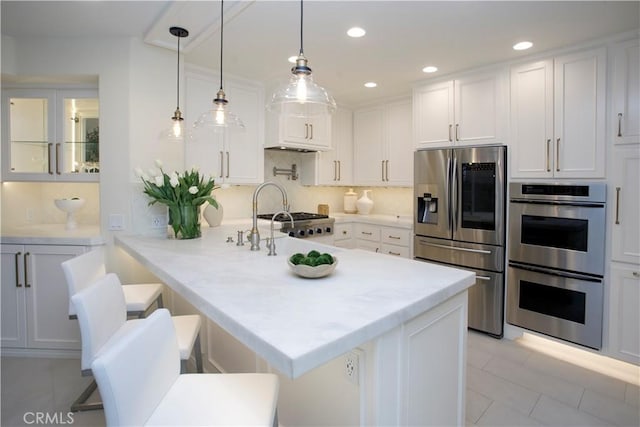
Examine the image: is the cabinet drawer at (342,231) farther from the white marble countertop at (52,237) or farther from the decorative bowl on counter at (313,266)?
the decorative bowl on counter at (313,266)

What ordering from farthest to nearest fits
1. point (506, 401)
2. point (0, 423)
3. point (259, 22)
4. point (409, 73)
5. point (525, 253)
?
Answer: 1. point (409, 73)
2. point (525, 253)
3. point (259, 22)
4. point (506, 401)
5. point (0, 423)

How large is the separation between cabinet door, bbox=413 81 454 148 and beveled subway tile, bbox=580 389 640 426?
89.0 inches

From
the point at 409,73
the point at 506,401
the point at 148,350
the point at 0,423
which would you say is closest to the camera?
the point at 148,350

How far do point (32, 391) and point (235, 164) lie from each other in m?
2.32

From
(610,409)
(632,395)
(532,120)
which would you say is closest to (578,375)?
(632,395)

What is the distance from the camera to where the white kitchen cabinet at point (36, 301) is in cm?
261

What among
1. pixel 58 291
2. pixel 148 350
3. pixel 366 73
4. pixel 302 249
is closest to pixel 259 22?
pixel 366 73

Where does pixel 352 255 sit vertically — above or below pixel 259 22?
below

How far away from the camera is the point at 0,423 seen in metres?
1.92

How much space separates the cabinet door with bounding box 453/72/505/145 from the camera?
3072 mm

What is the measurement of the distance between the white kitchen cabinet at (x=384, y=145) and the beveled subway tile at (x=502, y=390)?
2.23 metres

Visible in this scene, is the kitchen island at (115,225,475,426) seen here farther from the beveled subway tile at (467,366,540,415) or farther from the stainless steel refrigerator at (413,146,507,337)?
the stainless steel refrigerator at (413,146,507,337)

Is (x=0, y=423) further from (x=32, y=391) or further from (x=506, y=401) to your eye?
(x=506, y=401)

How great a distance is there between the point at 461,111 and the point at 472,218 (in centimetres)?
103
